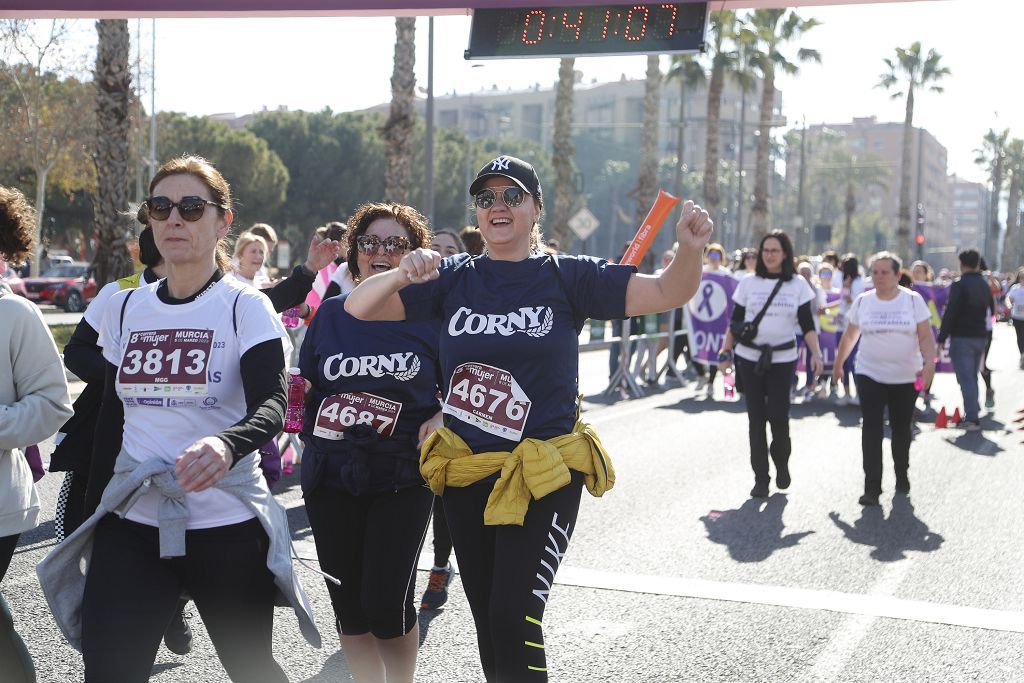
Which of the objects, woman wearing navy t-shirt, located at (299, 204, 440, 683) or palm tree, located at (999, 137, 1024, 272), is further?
palm tree, located at (999, 137, 1024, 272)

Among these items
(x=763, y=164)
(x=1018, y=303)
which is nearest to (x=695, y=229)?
(x=1018, y=303)

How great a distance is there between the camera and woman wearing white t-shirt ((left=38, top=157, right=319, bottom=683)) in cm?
319

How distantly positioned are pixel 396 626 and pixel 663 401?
41.9 ft

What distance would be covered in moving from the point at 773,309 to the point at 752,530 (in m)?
2.12

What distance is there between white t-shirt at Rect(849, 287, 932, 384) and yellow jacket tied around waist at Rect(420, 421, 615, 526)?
5.77m

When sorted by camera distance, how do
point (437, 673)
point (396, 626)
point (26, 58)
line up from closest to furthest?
point (396, 626), point (437, 673), point (26, 58)

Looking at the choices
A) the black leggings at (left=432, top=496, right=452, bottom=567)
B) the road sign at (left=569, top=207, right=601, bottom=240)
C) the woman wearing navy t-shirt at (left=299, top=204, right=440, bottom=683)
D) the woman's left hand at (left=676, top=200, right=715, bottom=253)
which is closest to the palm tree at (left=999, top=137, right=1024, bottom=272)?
the road sign at (left=569, top=207, right=601, bottom=240)

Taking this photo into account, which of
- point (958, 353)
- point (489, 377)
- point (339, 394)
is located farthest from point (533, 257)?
point (958, 353)

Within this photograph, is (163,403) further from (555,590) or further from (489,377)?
(555,590)

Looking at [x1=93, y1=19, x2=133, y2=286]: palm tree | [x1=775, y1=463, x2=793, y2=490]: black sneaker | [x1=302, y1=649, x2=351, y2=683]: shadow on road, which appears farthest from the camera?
[x1=93, y1=19, x2=133, y2=286]: palm tree

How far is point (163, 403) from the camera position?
3.38 m

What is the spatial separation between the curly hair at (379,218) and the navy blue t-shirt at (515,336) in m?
0.88

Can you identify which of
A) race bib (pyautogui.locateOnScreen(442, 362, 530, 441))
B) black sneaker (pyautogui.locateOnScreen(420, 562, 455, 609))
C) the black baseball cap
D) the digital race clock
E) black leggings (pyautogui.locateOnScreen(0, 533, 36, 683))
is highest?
the digital race clock

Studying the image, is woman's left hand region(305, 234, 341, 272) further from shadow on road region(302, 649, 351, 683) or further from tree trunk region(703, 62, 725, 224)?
tree trunk region(703, 62, 725, 224)
